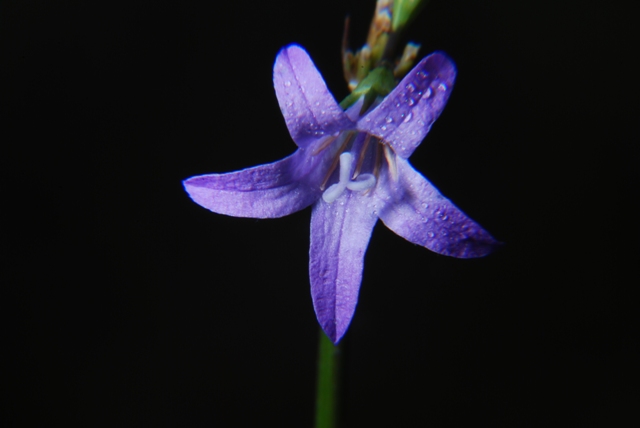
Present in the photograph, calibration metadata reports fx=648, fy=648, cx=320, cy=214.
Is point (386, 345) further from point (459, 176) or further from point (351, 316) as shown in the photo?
point (351, 316)

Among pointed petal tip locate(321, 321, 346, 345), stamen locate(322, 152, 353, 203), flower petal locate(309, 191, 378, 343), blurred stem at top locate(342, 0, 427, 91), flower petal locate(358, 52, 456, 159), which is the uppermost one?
blurred stem at top locate(342, 0, 427, 91)

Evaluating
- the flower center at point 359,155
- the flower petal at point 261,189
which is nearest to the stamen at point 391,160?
the flower center at point 359,155

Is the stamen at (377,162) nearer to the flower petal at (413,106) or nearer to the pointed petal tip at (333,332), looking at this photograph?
the flower petal at (413,106)

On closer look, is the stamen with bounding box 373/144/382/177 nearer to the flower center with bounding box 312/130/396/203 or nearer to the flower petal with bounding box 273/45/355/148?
the flower center with bounding box 312/130/396/203

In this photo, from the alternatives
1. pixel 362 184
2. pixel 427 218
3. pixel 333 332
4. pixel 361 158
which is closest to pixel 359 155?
pixel 361 158

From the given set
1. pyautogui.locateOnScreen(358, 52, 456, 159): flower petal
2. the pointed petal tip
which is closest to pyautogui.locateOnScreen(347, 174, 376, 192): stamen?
pyautogui.locateOnScreen(358, 52, 456, 159): flower petal

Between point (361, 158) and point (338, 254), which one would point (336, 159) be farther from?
point (338, 254)
